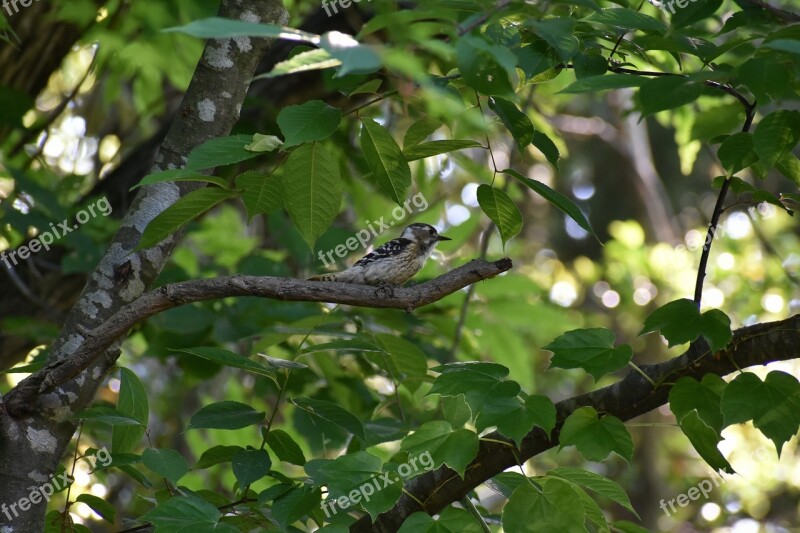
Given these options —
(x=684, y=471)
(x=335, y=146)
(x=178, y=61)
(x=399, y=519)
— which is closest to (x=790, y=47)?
(x=399, y=519)

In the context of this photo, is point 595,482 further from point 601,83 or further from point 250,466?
point 601,83

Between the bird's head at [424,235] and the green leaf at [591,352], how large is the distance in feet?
8.38

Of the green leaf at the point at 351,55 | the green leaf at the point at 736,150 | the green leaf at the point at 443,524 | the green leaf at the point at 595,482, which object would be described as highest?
the green leaf at the point at 351,55

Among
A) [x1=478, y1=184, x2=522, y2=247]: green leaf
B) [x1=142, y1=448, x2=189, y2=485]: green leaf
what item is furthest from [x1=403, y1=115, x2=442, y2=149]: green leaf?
[x1=142, y1=448, x2=189, y2=485]: green leaf

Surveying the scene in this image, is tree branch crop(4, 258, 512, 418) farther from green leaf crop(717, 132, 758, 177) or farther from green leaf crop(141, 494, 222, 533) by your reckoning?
green leaf crop(717, 132, 758, 177)

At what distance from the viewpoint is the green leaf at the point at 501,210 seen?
256 centimetres

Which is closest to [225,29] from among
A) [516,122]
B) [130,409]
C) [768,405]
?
[516,122]

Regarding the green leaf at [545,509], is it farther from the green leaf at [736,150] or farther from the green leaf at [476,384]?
the green leaf at [736,150]

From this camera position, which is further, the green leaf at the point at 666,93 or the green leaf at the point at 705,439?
the green leaf at the point at 705,439

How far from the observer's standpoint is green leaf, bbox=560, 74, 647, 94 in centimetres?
197

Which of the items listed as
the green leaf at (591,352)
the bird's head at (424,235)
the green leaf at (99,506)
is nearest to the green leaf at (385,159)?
the green leaf at (591,352)

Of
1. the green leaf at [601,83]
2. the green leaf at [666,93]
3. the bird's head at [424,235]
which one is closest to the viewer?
the green leaf at [601,83]

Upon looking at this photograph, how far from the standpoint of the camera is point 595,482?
2.44 m

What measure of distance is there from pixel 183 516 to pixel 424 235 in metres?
3.16
